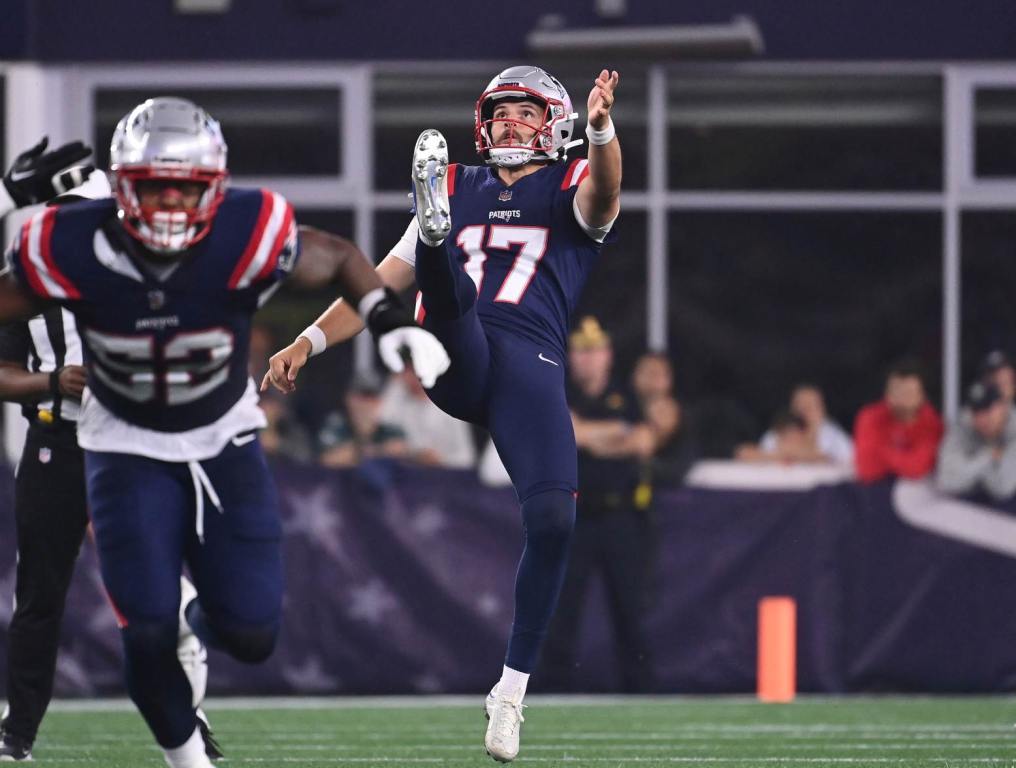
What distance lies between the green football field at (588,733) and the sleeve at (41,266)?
2165 mm

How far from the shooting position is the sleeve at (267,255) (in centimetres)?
473

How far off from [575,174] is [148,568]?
6.45 feet

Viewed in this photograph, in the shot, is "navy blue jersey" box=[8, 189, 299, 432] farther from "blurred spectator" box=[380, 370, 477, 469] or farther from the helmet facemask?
"blurred spectator" box=[380, 370, 477, 469]

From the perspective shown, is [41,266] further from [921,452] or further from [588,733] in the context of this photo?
[921,452]

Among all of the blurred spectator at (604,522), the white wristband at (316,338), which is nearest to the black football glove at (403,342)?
the white wristband at (316,338)

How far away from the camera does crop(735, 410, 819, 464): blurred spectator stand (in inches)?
411

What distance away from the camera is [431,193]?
5.35m

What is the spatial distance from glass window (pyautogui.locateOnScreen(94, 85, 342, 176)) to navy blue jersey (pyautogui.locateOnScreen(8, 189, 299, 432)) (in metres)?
7.71

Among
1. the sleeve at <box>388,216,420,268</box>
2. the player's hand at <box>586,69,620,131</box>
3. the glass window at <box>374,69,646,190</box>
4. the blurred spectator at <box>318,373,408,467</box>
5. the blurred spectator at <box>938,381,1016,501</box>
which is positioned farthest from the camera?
the glass window at <box>374,69,646,190</box>

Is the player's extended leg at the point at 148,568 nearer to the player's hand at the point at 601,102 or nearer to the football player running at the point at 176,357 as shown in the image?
the football player running at the point at 176,357

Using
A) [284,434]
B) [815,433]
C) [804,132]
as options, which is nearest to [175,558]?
[284,434]

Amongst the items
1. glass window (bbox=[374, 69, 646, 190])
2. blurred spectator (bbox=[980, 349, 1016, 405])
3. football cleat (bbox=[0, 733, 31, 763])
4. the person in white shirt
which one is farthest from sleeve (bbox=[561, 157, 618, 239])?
glass window (bbox=[374, 69, 646, 190])

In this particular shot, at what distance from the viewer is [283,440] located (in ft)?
34.0

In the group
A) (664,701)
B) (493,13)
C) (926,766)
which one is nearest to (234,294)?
(926,766)
